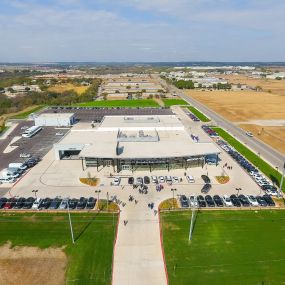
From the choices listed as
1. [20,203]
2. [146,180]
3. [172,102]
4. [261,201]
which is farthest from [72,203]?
[172,102]

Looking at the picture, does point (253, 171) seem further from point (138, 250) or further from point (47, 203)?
point (47, 203)

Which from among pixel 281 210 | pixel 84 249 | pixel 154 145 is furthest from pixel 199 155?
pixel 84 249

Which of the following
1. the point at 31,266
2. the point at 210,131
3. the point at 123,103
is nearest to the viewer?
the point at 31,266

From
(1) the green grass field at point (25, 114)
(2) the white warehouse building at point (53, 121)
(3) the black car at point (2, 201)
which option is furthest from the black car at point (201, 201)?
(1) the green grass field at point (25, 114)

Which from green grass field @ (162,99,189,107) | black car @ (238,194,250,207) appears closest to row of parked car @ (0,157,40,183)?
black car @ (238,194,250,207)

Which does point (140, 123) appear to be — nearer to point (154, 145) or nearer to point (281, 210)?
point (154, 145)

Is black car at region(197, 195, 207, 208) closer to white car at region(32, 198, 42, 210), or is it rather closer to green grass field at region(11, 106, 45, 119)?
white car at region(32, 198, 42, 210)

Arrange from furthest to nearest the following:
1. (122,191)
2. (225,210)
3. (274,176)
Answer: (274,176)
(122,191)
(225,210)

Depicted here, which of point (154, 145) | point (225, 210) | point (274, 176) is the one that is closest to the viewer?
point (225, 210)
